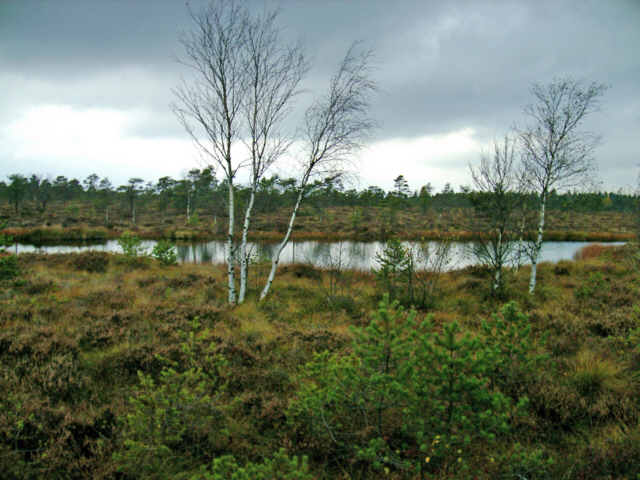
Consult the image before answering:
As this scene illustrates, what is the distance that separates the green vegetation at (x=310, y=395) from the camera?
292 cm

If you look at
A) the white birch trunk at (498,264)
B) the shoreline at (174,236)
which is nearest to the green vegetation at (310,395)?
the white birch trunk at (498,264)

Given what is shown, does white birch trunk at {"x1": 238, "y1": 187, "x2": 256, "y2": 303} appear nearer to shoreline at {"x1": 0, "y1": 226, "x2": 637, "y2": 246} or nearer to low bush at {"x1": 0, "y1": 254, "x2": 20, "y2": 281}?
low bush at {"x1": 0, "y1": 254, "x2": 20, "y2": 281}

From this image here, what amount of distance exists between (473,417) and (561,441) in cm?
191

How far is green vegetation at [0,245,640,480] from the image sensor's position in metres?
2.92

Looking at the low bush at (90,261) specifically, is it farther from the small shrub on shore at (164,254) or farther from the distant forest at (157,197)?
the distant forest at (157,197)

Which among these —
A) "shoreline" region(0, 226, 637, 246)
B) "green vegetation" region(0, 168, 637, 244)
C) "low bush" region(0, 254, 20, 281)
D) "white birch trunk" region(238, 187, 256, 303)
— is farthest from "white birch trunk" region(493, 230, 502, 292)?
→ "shoreline" region(0, 226, 637, 246)

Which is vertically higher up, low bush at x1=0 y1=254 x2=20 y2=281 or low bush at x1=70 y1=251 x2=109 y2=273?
low bush at x1=0 y1=254 x2=20 y2=281

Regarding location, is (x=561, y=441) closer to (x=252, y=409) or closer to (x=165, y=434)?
(x=252, y=409)

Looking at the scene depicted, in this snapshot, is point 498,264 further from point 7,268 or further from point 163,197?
point 163,197

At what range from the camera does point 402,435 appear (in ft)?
12.1

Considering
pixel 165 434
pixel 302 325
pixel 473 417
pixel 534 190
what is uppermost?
pixel 534 190

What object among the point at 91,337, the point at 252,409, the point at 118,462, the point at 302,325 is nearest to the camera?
the point at 118,462

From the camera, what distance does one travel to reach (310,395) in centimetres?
366

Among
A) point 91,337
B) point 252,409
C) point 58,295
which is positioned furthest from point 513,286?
point 58,295
